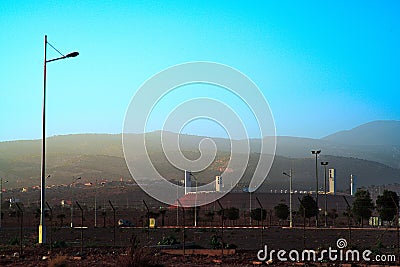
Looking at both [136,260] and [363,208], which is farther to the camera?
[363,208]

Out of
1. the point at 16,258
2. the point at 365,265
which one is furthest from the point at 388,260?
the point at 16,258

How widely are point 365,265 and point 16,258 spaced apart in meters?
13.9

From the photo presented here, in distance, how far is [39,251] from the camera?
91.7 feet

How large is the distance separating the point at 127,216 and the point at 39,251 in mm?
64138

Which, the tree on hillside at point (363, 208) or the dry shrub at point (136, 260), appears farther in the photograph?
the tree on hillside at point (363, 208)

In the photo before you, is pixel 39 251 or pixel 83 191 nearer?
pixel 39 251

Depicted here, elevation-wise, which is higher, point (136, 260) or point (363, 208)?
point (136, 260)

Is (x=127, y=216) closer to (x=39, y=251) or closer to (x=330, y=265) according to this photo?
(x=39, y=251)

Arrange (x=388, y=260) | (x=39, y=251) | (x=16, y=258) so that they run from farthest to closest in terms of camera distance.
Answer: (x=39, y=251) < (x=16, y=258) < (x=388, y=260)

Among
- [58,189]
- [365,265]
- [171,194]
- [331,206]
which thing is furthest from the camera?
[58,189]

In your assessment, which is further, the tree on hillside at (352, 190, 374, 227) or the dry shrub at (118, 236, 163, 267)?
the tree on hillside at (352, 190, 374, 227)

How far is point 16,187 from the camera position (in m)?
182

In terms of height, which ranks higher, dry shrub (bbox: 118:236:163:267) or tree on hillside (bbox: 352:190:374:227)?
dry shrub (bbox: 118:236:163:267)

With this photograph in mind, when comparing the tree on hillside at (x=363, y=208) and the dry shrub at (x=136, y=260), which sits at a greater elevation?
the dry shrub at (x=136, y=260)
